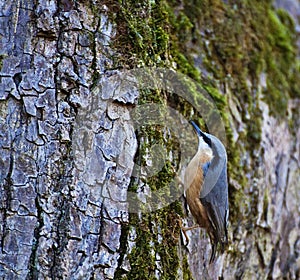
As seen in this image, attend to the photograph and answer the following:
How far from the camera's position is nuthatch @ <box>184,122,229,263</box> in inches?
85.0

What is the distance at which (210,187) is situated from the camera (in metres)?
2.18

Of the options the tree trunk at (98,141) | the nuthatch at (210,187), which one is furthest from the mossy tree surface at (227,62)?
the nuthatch at (210,187)

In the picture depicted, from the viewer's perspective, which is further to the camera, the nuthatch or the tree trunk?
the nuthatch

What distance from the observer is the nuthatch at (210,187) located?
7.09 feet

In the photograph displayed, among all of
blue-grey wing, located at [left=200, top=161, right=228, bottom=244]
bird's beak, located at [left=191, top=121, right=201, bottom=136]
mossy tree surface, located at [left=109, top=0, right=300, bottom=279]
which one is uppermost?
mossy tree surface, located at [left=109, top=0, right=300, bottom=279]

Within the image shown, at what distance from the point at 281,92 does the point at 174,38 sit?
100cm

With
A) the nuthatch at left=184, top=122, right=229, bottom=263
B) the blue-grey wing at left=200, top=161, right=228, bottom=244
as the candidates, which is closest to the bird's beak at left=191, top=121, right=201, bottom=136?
the nuthatch at left=184, top=122, right=229, bottom=263

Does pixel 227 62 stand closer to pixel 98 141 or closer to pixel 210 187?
pixel 210 187

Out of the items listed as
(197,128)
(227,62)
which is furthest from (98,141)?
(227,62)

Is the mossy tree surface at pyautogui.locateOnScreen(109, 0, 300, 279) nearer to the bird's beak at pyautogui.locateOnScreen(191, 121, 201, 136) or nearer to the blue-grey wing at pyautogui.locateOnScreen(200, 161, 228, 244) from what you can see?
the bird's beak at pyautogui.locateOnScreen(191, 121, 201, 136)

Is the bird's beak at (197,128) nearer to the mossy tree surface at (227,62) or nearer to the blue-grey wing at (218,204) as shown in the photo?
the mossy tree surface at (227,62)

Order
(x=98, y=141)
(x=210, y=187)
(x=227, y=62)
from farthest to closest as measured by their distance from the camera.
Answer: (x=227, y=62) → (x=210, y=187) → (x=98, y=141)

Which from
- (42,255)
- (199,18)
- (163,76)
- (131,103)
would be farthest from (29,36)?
(199,18)

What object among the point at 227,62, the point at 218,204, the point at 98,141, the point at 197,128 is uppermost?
the point at 227,62
